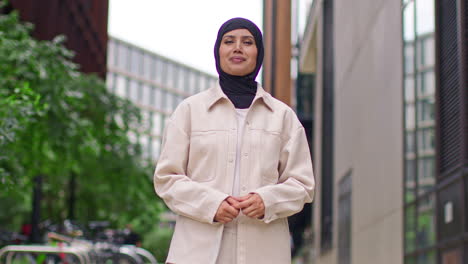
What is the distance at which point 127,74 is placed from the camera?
10088 cm

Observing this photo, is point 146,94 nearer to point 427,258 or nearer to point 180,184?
point 427,258

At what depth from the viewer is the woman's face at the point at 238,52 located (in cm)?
309

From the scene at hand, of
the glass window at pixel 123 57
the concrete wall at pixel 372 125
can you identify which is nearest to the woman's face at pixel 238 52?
the concrete wall at pixel 372 125

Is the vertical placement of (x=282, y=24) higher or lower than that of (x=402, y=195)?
higher

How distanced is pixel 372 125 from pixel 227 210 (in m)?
6.79

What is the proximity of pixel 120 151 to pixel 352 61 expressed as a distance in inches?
340

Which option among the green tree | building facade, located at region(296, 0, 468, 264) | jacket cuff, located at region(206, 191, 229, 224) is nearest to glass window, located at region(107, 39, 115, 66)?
the green tree

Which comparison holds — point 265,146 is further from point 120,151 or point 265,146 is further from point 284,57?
point 120,151

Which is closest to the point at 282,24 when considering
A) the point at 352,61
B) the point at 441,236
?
the point at 441,236

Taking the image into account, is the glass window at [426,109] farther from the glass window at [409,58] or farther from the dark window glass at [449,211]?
the dark window glass at [449,211]

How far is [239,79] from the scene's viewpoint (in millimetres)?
3152

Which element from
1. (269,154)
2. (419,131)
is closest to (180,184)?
(269,154)

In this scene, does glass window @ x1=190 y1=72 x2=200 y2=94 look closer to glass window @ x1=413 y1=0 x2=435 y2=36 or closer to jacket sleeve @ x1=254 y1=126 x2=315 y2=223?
glass window @ x1=413 y1=0 x2=435 y2=36

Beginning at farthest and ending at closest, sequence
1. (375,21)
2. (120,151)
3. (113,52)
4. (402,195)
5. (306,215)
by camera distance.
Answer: (113,52)
(306,215)
(120,151)
(375,21)
(402,195)
